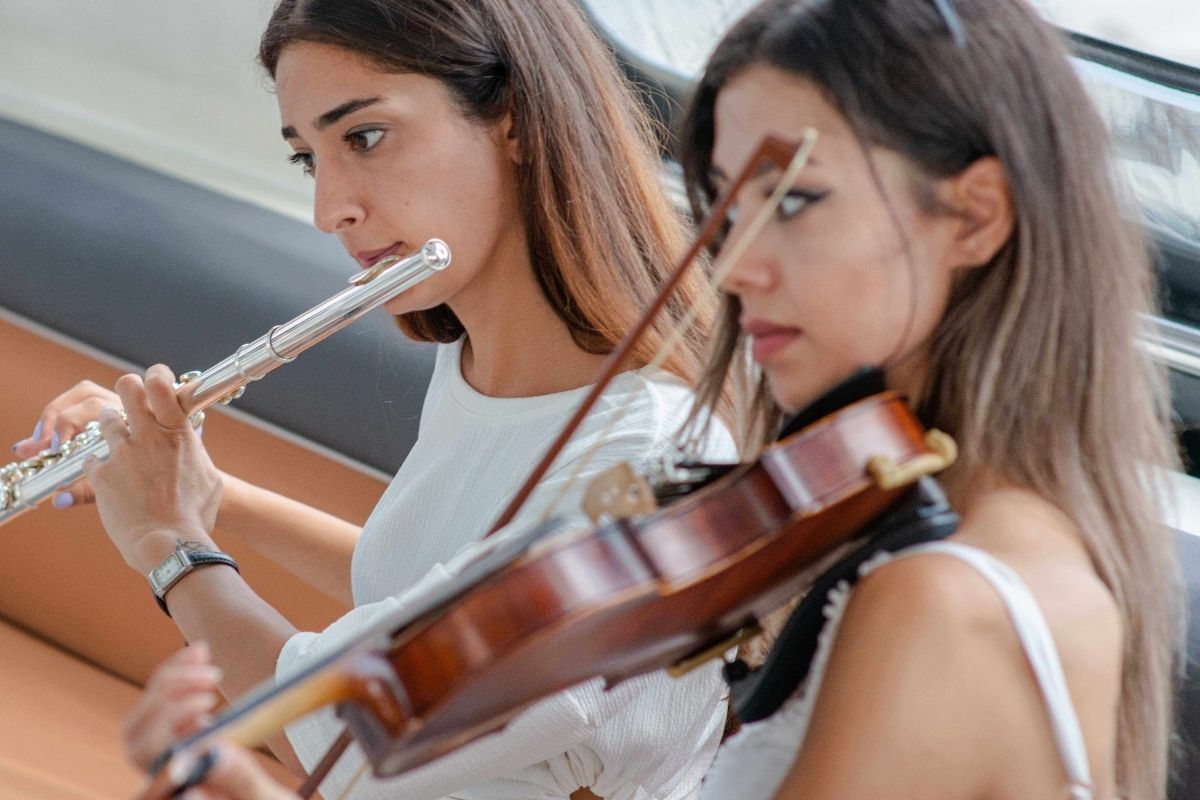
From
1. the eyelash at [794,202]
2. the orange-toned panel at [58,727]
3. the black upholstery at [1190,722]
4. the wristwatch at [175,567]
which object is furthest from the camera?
the orange-toned panel at [58,727]

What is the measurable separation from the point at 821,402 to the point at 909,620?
0.11 metres

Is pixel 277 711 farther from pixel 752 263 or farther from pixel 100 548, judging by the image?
pixel 100 548

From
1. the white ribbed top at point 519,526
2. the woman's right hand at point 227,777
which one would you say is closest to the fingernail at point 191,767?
the woman's right hand at point 227,777

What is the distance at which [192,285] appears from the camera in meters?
1.50

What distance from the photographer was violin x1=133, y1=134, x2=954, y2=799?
52cm

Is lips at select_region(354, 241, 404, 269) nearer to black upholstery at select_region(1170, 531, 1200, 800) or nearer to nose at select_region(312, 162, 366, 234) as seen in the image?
nose at select_region(312, 162, 366, 234)

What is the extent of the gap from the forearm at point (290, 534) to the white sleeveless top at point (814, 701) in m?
0.58

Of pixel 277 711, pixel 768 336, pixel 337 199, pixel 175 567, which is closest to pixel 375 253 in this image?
pixel 337 199

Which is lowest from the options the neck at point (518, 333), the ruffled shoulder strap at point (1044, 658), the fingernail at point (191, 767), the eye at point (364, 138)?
the ruffled shoulder strap at point (1044, 658)

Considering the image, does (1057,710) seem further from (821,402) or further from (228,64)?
(228,64)

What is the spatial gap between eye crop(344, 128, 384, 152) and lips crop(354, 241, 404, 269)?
7 centimetres

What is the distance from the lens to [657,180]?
108 centimetres

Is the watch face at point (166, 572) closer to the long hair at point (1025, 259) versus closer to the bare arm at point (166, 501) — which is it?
the bare arm at point (166, 501)

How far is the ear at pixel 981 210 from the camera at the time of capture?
0.62m
